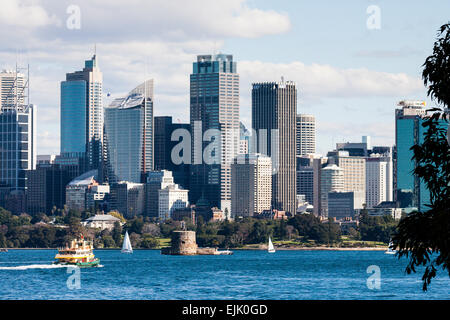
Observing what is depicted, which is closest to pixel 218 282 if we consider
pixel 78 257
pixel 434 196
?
pixel 78 257

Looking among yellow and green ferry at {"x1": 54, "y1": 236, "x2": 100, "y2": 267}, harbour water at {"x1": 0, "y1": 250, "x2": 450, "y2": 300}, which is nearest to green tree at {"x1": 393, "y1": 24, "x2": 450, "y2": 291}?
harbour water at {"x1": 0, "y1": 250, "x2": 450, "y2": 300}

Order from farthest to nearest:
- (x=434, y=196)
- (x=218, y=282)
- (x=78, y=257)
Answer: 1. (x=78, y=257)
2. (x=218, y=282)
3. (x=434, y=196)

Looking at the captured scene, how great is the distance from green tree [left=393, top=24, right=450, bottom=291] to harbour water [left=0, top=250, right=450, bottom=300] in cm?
6580

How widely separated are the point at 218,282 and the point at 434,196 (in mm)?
96840

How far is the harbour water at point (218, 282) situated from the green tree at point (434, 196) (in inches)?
2590

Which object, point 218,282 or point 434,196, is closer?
point 434,196

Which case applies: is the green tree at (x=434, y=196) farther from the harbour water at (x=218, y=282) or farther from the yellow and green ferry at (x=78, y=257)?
the yellow and green ferry at (x=78, y=257)

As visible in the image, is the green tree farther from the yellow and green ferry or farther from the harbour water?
the yellow and green ferry

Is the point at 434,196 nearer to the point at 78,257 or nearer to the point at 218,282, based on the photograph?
the point at 218,282

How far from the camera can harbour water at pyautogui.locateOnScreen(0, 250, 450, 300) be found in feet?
303

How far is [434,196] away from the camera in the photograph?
58.8 ft

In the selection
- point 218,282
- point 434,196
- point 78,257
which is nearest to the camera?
point 434,196
